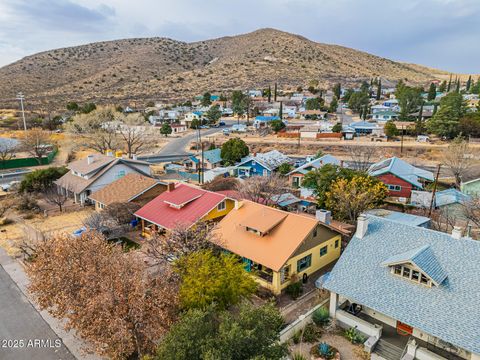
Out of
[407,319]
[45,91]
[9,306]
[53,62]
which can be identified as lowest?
[9,306]

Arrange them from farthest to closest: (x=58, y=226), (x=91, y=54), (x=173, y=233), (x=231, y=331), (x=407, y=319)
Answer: (x=91, y=54)
(x=58, y=226)
(x=173, y=233)
(x=407, y=319)
(x=231, y=331)

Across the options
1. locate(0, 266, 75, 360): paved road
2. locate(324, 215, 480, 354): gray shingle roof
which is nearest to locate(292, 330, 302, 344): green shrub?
locate(324, 215, 480, 354): gray shingle roof

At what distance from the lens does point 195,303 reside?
16844 mm

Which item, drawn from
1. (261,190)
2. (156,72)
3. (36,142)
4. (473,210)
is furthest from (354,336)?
(156,72)

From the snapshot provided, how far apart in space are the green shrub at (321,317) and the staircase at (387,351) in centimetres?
302

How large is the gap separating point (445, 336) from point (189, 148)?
73.6 m

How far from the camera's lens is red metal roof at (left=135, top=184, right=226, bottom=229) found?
1166 inches

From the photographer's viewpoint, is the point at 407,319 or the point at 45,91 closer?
the point at 407,319

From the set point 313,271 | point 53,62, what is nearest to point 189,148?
point 313,271

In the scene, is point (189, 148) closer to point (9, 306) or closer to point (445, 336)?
point (9, 306)

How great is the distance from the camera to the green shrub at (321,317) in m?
19.2

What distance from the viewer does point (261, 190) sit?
1491 inches

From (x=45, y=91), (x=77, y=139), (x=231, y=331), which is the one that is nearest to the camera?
(x=231, y=331)

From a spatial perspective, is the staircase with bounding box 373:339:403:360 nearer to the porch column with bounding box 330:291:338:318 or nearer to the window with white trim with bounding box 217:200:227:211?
the porch column with bounding box 330:291:338:318
